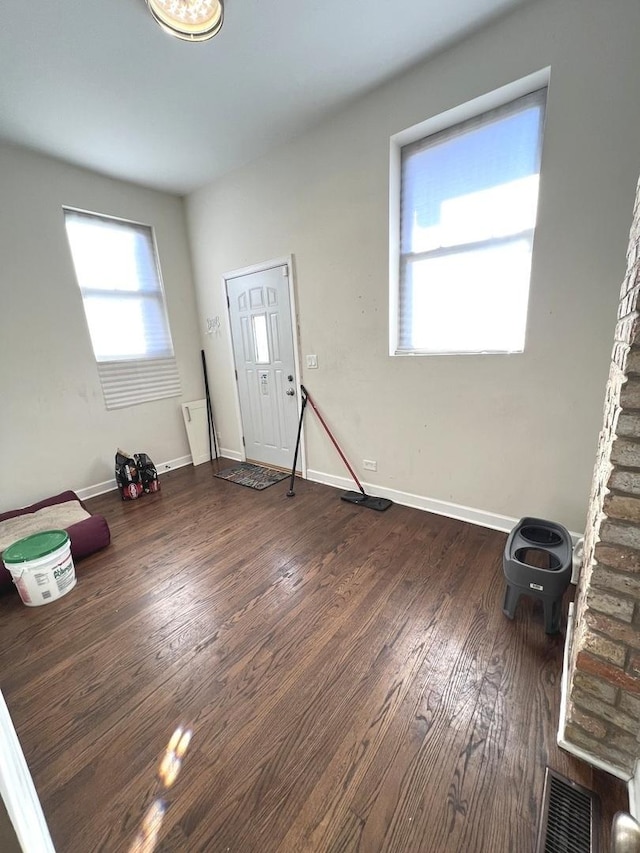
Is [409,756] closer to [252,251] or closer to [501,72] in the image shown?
[501,72]

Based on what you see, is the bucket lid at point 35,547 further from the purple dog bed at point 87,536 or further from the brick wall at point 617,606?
the brick wall at point 617,606

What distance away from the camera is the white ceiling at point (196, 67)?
170 centimetres

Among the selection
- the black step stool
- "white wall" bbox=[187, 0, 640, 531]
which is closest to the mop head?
"white wall" bbox=[187, 0, 640, 531]

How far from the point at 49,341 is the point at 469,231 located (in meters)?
3.49

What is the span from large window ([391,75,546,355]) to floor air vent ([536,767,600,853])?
6.53 ft

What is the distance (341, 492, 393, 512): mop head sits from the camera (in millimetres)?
2726

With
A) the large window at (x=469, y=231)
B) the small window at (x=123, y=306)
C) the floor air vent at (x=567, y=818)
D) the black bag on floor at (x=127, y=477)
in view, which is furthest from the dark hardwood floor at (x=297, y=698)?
the small window at (x=123, y=306)

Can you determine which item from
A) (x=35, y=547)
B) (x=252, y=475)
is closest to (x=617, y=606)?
(x=35, y=547)

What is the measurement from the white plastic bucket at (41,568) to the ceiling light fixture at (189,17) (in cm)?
277

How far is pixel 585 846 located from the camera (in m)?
0.89

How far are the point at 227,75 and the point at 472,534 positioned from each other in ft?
10.9

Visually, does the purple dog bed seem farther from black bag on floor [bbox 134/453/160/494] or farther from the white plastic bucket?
black bag on floor [bbox 134/453/160/494]

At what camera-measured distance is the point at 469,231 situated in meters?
2.21

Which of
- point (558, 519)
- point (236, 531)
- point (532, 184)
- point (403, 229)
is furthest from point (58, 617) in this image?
point (532, 184)
